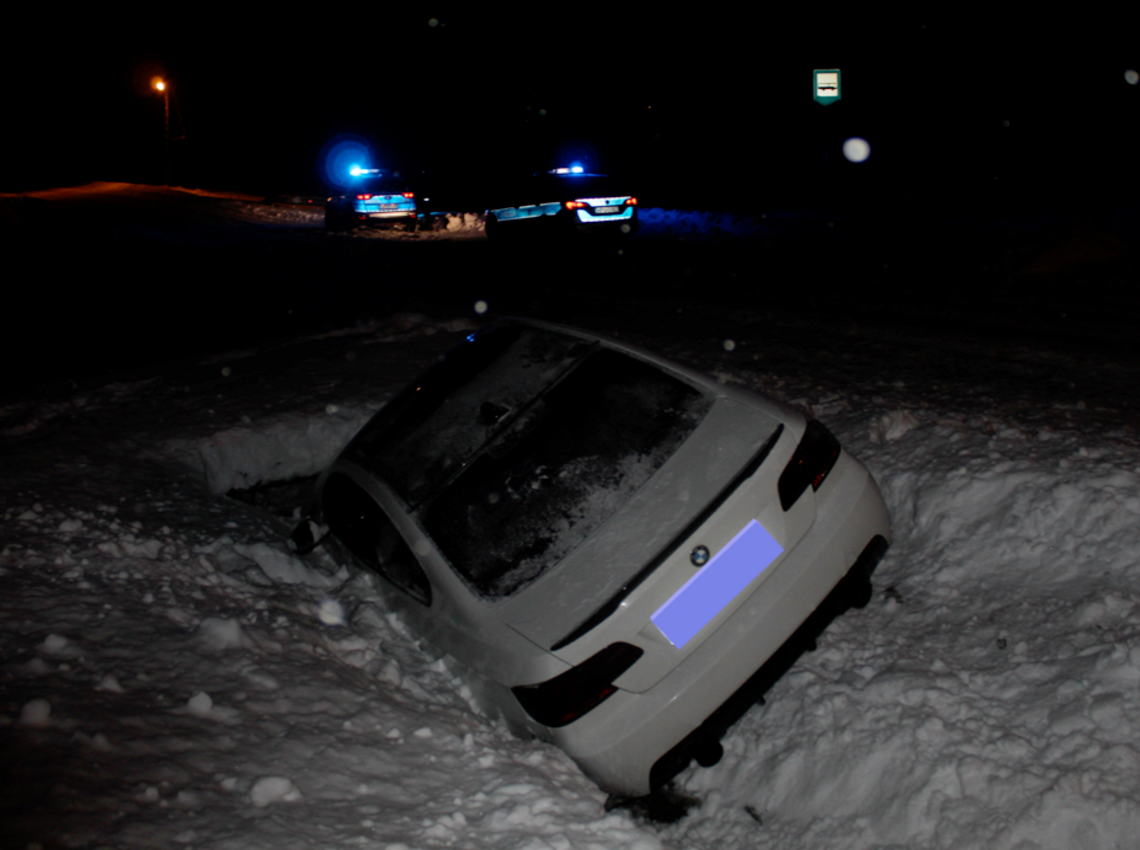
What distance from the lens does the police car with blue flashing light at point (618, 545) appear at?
2.43 m

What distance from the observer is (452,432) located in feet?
10.5

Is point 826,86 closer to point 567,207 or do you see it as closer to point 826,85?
point 826,85

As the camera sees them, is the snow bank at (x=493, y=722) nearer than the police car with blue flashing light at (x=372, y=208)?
Yes

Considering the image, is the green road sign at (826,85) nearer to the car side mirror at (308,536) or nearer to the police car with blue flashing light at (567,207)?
the police car with blue flashing light at (567,207)

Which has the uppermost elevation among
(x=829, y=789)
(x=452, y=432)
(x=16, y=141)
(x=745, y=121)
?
(x=16, y=141)

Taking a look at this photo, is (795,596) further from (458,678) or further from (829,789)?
(458,678)

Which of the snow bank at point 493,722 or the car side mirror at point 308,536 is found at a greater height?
the car side mirror at point 308,536

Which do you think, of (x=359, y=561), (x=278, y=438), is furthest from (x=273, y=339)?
(x=359, y=561)

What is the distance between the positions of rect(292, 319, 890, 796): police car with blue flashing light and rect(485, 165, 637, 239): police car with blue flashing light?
1263 centimetres

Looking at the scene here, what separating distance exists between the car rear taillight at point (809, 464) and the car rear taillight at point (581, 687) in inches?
31.1

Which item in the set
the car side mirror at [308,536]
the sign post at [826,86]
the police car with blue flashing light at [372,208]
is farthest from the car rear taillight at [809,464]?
the police car with blue flashing light at [372,208]

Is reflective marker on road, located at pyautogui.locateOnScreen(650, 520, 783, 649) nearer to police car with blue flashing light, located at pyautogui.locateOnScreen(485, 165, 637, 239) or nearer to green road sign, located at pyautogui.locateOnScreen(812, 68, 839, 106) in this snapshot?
police car with blue flashing light, located at pyautogui.locateOnScreen(485, 165, 637, 239)

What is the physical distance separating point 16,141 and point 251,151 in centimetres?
5326

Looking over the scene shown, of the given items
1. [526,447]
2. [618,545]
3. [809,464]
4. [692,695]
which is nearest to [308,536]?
[526,447]
